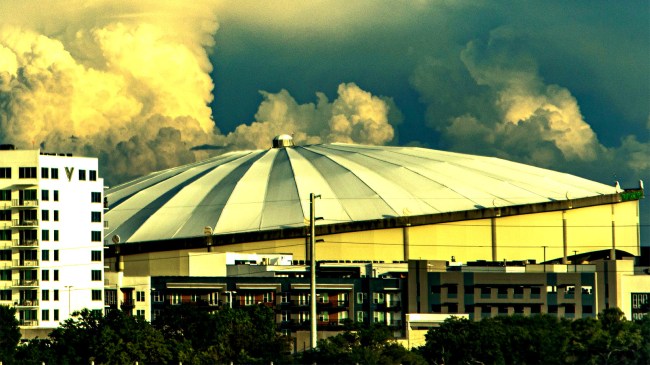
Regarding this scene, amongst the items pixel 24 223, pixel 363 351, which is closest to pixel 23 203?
Answer: pixel 24 223

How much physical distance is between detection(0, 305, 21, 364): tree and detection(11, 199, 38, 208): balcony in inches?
637

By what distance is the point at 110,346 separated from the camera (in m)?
97.4

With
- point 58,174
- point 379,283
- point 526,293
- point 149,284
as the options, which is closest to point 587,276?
point 526,293

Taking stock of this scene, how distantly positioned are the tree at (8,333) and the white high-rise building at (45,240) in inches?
544

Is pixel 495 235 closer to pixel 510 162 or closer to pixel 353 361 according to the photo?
pixel 510 162

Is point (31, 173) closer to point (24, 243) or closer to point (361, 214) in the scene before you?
point (24, 243)

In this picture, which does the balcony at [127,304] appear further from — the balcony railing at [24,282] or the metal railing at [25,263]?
the metal railing at [25,263]

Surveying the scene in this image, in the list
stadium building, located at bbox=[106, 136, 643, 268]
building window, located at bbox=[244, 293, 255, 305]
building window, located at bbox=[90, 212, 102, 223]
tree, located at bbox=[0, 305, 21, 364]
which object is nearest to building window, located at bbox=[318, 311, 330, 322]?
building window, located at bbox=[244, 293, 255, 305]

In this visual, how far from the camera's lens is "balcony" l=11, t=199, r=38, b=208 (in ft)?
397

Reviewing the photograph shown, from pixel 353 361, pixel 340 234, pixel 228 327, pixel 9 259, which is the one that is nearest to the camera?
Answer: pixel 353 361

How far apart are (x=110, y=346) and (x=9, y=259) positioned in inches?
1046

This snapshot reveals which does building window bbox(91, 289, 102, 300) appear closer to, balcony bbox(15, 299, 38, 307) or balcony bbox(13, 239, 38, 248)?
balcony bbox(15, 299, 38, 307)

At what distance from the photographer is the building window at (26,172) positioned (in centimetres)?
12181

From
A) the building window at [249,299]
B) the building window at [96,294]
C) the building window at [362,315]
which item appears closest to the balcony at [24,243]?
the building window at [96,294]
